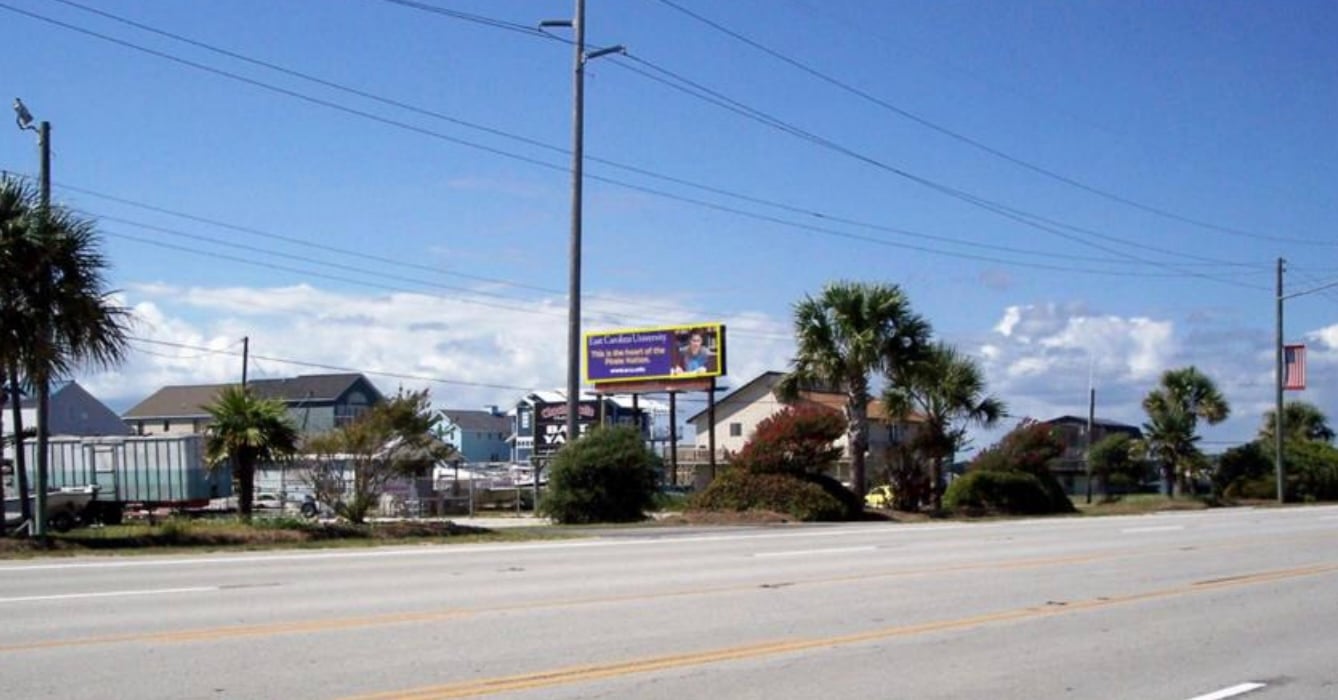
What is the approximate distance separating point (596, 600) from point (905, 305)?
27.9 meters

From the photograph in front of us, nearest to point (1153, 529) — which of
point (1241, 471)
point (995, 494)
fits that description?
point (995, 494)

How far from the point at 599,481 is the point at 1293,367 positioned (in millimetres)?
36444

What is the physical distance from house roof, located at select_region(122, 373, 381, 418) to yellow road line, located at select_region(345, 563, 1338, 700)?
77155 millimetres

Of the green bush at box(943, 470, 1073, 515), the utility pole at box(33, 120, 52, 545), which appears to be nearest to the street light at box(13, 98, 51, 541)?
the utility pole at box(33, 120, 52, 545)

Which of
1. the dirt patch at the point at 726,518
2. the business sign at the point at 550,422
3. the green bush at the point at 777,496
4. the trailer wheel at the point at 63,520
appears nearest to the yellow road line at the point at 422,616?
the dirt patch at the point at 726,518

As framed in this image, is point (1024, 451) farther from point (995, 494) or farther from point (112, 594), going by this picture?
point (112, 594)

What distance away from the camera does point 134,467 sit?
44.0 meters

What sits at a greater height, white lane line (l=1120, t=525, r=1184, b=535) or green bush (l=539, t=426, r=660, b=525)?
green bush (l=539, t=426, r=660, b=525)

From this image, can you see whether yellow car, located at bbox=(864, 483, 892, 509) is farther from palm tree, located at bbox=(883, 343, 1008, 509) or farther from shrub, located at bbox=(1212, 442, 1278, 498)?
shrub, located at bbox=(1212, 442, 1278, 498)

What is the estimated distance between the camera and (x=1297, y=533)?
30.6 metres

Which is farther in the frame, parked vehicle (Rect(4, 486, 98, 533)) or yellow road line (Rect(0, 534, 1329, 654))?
parked vehicle (Rect(4, 486, 98, 533))

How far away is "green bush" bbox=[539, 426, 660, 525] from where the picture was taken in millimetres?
34594

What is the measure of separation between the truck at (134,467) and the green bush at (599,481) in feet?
46.1

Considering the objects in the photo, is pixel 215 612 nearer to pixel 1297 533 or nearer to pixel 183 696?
pixel 183 696
